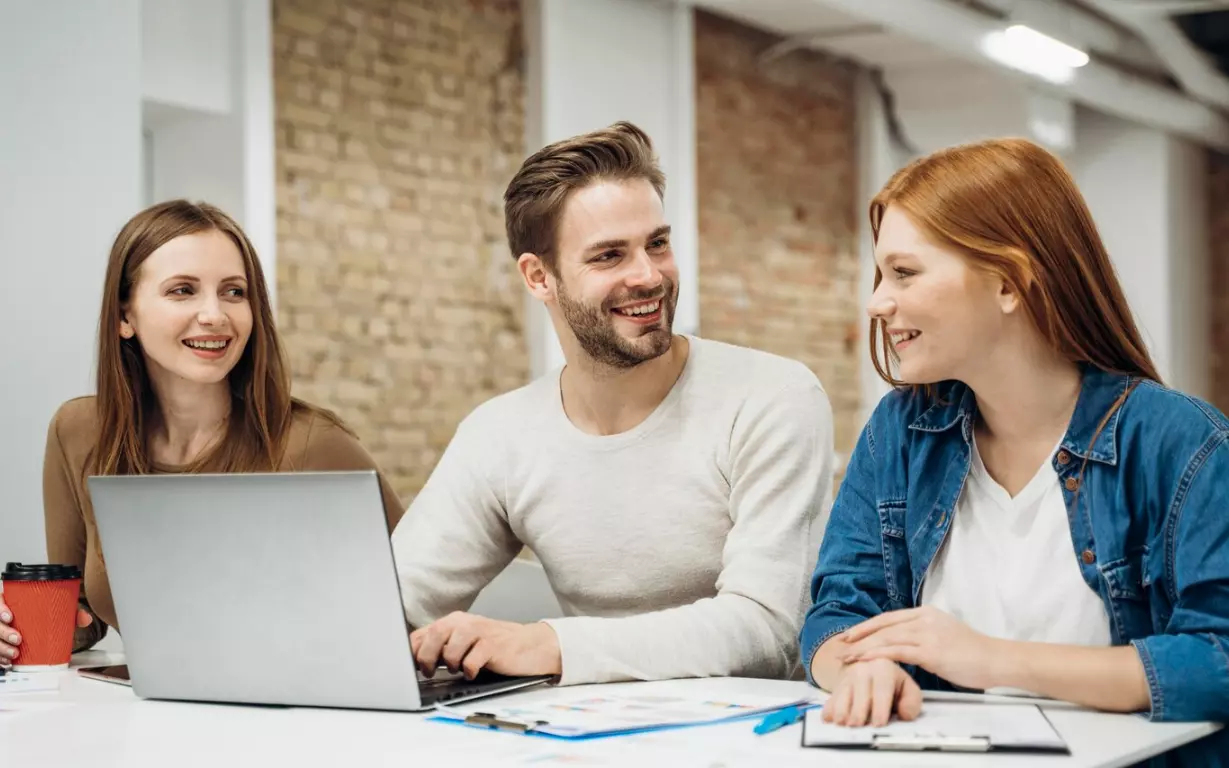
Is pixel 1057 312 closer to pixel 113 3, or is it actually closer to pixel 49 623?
pixel 49 623

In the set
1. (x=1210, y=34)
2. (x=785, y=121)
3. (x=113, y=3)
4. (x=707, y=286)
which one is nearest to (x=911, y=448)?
(x=113, y=3)

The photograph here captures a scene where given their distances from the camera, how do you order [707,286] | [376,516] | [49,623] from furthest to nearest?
[707,286], [49,623], [376,516]

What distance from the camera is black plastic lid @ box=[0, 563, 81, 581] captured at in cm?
218

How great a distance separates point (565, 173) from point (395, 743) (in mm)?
1165

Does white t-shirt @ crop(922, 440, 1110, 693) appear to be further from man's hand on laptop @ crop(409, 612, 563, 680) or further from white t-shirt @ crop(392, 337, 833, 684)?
man's hand on laptop @ crop(409, 612, 563, 680)

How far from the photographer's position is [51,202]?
11.8 ft

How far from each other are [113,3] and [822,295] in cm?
525

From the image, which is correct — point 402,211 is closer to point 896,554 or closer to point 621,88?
point 621,88

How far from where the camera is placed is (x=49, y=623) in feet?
7.15

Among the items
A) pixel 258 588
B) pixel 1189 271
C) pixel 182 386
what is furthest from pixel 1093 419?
pixel 1189 271

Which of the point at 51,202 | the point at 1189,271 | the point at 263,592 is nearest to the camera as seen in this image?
the point at 263,592

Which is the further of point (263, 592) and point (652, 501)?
point (652, 501)

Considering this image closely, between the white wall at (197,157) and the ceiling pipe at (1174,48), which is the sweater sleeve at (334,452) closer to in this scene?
the white wall at (197,157)

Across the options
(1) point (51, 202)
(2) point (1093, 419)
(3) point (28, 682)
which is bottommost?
(3) point (28, 682)
